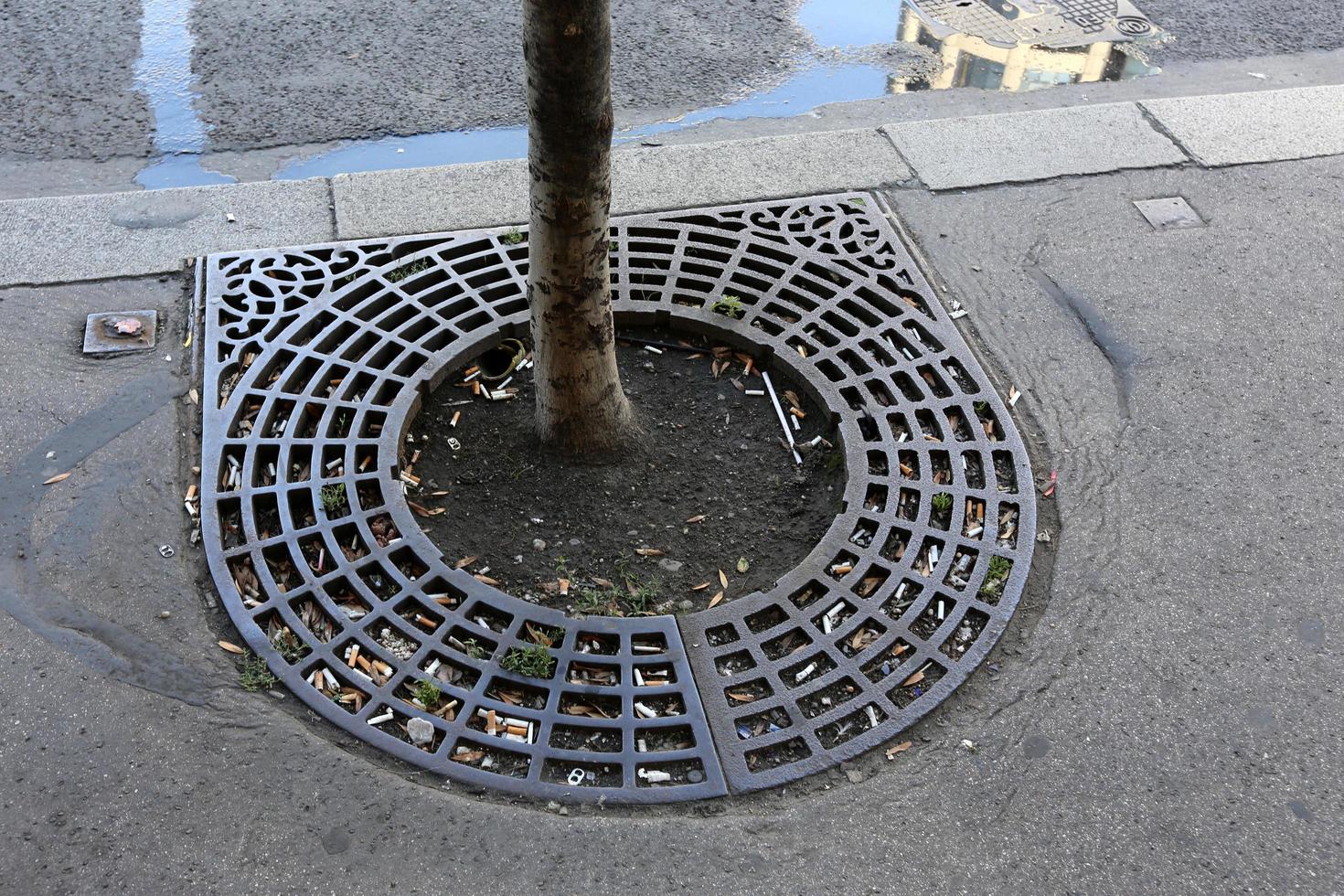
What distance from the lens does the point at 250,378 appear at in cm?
348

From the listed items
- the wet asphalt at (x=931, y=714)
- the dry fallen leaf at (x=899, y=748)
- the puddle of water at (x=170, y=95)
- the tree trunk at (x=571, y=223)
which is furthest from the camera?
the puddle of water at (x=170, y=95)

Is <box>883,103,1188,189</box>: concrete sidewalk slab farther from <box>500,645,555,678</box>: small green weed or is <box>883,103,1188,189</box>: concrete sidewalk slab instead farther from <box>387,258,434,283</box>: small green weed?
<box>500,645,555,678</box>: small green weed

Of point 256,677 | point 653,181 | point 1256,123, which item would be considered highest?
point 1256,123

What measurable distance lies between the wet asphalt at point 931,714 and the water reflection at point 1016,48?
198 cm

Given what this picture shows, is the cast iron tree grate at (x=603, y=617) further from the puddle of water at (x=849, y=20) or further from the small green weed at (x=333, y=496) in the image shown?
the puddle of water at (x=849, y=20)

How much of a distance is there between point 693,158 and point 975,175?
3.95 feet

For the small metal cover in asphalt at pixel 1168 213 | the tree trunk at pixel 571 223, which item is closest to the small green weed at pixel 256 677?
the tree trunk at pixel 571 223

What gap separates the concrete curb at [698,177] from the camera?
13.4 ft

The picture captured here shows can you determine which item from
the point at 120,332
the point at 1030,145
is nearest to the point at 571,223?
the point at 120,332

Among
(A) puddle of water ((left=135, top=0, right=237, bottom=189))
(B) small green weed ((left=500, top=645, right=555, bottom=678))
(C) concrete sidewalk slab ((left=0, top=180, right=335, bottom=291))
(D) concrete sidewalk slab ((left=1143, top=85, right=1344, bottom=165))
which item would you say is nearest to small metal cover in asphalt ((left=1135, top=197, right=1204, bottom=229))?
(D) concrete sidewalk slab ((left=1143, top=85, right=1344, bottom=165))

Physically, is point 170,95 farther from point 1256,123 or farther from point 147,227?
point 1256,123

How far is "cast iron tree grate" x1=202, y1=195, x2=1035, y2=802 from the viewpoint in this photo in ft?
8.87

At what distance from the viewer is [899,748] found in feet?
8.82

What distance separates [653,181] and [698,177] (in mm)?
191
